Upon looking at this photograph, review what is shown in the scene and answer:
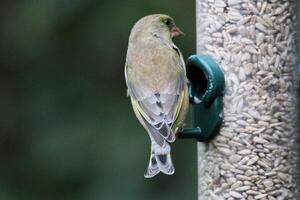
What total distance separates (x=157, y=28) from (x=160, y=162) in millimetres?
893

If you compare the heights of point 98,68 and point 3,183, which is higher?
point 98,68

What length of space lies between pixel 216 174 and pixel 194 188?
2.64m

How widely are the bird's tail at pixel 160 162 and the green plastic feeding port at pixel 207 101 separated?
200 millimetres

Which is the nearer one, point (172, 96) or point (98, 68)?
point (172, 96)

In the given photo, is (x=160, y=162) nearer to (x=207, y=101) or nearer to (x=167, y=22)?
(x=207, y=101)

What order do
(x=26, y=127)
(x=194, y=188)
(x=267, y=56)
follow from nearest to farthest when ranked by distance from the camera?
(x=267, y=56) → (x=194, y=188) → (x=26, y=127)

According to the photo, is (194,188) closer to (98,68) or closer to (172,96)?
(98,68)

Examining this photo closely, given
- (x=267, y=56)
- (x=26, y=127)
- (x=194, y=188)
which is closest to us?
(x=267, y=56)

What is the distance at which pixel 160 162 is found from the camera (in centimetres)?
552

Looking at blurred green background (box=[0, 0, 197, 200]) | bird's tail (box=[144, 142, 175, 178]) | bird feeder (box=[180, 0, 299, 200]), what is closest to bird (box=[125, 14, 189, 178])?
bird's tail (box=[144, 142, 175, 178])

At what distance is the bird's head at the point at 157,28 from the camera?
6.17 meters

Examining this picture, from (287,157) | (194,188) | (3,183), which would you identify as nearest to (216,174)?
(287,157)

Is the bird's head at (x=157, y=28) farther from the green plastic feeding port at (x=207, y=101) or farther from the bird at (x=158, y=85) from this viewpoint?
the green plastic feeding port at (x=207, y=101)

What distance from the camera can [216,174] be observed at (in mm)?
5680
